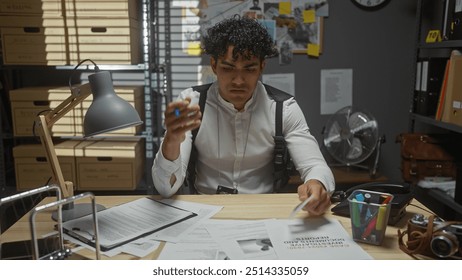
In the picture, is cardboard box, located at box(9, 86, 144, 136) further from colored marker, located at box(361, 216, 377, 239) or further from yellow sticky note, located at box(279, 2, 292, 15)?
colored marker, located at box(361, 216, 377, 239)

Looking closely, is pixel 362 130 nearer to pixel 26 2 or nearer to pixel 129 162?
pixel 129 162

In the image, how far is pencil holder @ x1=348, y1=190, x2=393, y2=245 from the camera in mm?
746

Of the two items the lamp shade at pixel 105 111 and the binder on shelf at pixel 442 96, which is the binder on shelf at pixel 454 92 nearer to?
the binder on shelf at pixel 442 96

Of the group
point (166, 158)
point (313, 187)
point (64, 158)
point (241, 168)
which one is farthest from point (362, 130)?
point (64, 158)

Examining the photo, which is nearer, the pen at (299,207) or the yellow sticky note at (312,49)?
the pen at (299,207)

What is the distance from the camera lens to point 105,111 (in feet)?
2.38

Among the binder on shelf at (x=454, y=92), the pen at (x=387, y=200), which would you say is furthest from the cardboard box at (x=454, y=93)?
the pen at (x=387, y=200)

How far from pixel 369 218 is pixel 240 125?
595 millimetres

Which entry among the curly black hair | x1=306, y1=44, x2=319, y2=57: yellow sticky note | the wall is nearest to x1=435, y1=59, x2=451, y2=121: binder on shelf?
the wall

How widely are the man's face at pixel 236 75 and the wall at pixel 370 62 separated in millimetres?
915

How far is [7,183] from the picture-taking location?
6.37 ft

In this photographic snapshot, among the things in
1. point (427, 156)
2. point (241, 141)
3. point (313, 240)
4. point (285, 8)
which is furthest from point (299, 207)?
point (285, 8)

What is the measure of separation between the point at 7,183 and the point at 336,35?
1801 mm

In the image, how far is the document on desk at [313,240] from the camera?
719 millimetres
